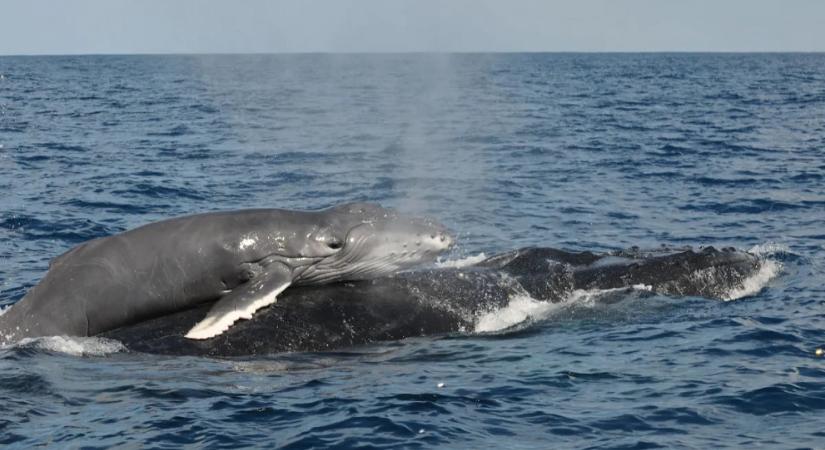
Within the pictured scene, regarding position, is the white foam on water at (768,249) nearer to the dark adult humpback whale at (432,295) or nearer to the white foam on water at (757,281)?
the white foam on water at (757,281)

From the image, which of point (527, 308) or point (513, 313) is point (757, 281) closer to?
point (527, 308)

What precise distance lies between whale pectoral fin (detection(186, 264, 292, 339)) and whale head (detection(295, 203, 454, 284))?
2.14 feet

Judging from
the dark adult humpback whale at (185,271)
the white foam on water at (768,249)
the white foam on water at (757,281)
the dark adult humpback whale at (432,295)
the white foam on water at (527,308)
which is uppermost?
the dark adult humpback whale at (185,271)

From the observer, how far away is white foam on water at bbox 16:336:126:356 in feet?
38.6

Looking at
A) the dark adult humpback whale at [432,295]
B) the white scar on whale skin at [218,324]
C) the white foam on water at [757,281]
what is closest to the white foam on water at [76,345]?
the dark adult humpback whale at [432,295]

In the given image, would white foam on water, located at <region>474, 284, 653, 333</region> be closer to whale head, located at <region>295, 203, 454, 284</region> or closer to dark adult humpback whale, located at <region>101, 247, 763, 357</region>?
dark adult humpback whale, located at <region>101, 247, 763, 357</region>

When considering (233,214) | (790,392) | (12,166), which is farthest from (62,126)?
(790,392)

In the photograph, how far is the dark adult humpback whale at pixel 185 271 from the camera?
12.0 m

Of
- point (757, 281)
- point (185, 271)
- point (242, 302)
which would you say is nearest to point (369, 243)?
point (242, 302)

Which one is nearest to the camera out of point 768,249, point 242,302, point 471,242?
point 242,302

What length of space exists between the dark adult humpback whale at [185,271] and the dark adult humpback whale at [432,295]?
255 millimetres

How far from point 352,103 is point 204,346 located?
162 feet

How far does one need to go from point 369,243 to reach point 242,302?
6.39 feet

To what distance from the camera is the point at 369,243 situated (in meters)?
13.2
